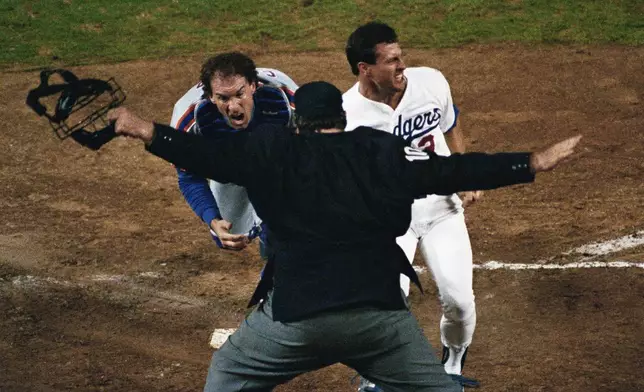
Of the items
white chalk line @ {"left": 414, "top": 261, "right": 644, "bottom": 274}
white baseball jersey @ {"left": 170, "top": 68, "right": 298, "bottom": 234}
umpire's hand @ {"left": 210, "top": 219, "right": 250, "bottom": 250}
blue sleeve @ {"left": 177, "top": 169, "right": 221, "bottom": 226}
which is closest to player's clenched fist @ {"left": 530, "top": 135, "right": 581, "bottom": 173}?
umpire's hand @ {"left": 210, "top": 219, "right": 250, "bottom": 250}

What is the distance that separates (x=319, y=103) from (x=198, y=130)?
1974 mm

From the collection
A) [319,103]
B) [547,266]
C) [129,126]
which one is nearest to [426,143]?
[319,103]

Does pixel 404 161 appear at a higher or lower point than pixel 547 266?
higher

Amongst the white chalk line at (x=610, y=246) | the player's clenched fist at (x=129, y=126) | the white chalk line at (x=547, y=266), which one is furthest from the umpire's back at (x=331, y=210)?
the white chalk line at (x=610, y=246)

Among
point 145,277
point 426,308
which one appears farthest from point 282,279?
point 145,277

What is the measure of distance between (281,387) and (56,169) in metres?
4.13

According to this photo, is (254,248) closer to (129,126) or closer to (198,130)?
(198,130)

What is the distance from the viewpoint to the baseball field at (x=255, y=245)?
729cm

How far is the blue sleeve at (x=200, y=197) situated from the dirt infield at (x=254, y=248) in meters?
1.05

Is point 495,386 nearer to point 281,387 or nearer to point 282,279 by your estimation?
point 281,387

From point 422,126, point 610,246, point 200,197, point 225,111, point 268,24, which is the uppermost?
point 225,111

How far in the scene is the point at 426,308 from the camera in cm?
782

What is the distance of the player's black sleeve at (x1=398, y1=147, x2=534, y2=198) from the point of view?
4.77m

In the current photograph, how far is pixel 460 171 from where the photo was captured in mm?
4766
